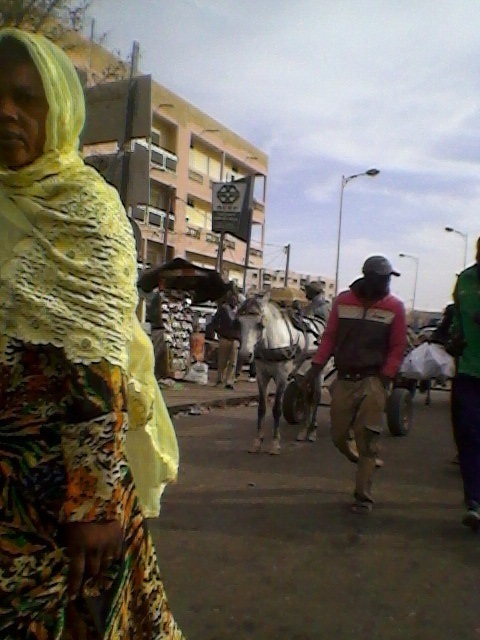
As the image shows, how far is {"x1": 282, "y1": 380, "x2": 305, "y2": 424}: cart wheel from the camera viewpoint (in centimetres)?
966

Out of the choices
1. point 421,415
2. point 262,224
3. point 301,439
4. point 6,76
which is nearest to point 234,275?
point 262,224

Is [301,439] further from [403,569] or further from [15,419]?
[15,419]

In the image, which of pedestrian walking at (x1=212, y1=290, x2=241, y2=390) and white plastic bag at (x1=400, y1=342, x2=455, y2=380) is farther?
pedestrian walking at (x1=212, y1=290, x2=241, y2=390)

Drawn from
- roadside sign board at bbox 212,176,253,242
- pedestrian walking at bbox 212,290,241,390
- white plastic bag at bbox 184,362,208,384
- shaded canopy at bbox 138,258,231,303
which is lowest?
white plastic bag at bbox 184,362,208,384

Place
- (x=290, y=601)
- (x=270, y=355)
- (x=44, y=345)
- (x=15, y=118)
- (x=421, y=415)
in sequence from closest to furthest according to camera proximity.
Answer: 1. (x=44, y=345)
2. (x=15, y=118)
3. (x=290, y=601)
4. (x=270, y=355)
5. (x=421, y=415)

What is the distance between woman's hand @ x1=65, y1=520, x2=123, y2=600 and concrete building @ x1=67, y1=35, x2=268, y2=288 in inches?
Result: 1108

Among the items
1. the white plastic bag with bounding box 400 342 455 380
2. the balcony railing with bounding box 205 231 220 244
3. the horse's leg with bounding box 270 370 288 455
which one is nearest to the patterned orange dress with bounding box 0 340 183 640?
the horse's leg with bounding box 270 370 288 455

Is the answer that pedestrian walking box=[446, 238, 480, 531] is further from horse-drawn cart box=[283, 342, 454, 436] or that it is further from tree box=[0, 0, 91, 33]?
tree box=[0, 0, 91, 33]

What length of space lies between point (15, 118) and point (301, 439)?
7.46m

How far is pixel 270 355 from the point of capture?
27.3 feet

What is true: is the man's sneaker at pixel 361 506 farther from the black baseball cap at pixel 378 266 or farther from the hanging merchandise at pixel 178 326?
the hanging merchandise at pixel 178 326

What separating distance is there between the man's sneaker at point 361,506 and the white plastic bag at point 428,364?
5087 millimetres

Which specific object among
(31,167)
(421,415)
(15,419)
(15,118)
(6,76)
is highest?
(6,76)

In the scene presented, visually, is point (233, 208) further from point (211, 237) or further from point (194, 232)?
point (211, 237)
